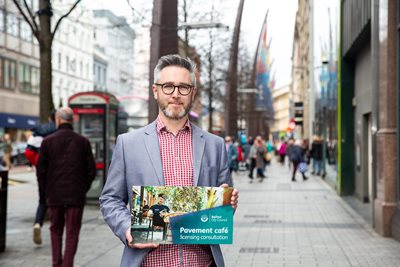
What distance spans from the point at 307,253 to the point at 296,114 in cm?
2818

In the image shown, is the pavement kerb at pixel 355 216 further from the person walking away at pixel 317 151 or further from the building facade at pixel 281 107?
the building facade at pixel 281 107

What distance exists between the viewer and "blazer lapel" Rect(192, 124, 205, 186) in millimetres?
3457

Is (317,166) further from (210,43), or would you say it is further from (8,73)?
(8,73)

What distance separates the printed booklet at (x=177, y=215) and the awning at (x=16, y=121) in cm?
4943

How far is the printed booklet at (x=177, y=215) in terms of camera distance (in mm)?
3191

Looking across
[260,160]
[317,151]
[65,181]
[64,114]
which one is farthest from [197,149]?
[317,151]

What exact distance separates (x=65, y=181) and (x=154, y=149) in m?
4.46

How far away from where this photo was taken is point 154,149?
348 cm

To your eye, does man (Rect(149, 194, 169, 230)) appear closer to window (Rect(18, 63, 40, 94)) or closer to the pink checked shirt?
the pink checked shirt

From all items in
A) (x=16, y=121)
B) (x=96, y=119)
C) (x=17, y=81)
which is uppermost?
(x=17, y=81)

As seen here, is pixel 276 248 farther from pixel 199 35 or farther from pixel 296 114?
pixel 296 114

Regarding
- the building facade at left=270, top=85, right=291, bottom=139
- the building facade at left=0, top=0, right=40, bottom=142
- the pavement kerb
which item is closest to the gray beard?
the pavement kerb

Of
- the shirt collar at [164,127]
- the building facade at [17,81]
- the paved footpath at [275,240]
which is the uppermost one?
the building facade at [17,81]

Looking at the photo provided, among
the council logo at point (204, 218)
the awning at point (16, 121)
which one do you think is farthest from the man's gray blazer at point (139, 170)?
the awning at point (16, 121)
